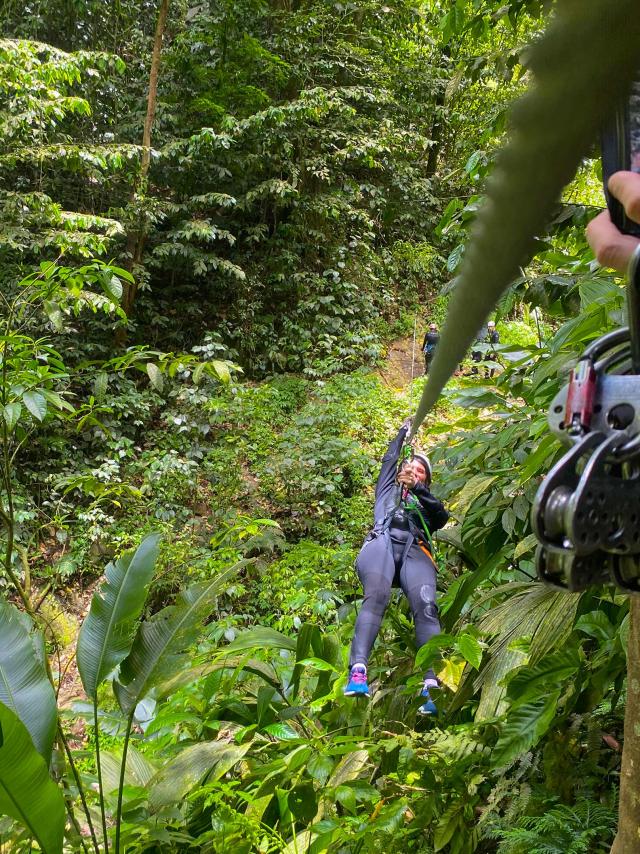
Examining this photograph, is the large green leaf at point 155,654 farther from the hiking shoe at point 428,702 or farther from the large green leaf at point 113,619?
the hiking shoe at point 428,702

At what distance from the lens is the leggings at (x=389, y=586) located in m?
2.45

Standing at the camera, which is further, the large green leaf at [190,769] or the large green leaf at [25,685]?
the large green leaf at [190,769]

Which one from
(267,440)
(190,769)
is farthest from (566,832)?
(267,440)

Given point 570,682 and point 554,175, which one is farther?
point 570,682

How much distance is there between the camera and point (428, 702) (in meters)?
1.98

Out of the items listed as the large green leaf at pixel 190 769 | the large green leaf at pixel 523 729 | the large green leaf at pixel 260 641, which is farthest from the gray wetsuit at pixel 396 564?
the large green leaf at pixel 523 729

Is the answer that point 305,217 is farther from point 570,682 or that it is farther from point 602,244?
point 602,244

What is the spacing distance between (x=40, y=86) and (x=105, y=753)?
496cm

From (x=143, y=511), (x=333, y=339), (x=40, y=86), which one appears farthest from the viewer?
(x=333, y=339)

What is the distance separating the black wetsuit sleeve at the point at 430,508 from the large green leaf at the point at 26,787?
1.68 metres

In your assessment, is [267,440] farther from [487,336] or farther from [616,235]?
[616,235]

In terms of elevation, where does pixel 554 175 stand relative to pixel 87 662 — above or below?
above

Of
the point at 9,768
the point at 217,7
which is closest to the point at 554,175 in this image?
Answer: the point at 9,768

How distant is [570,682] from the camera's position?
130 centimetres
